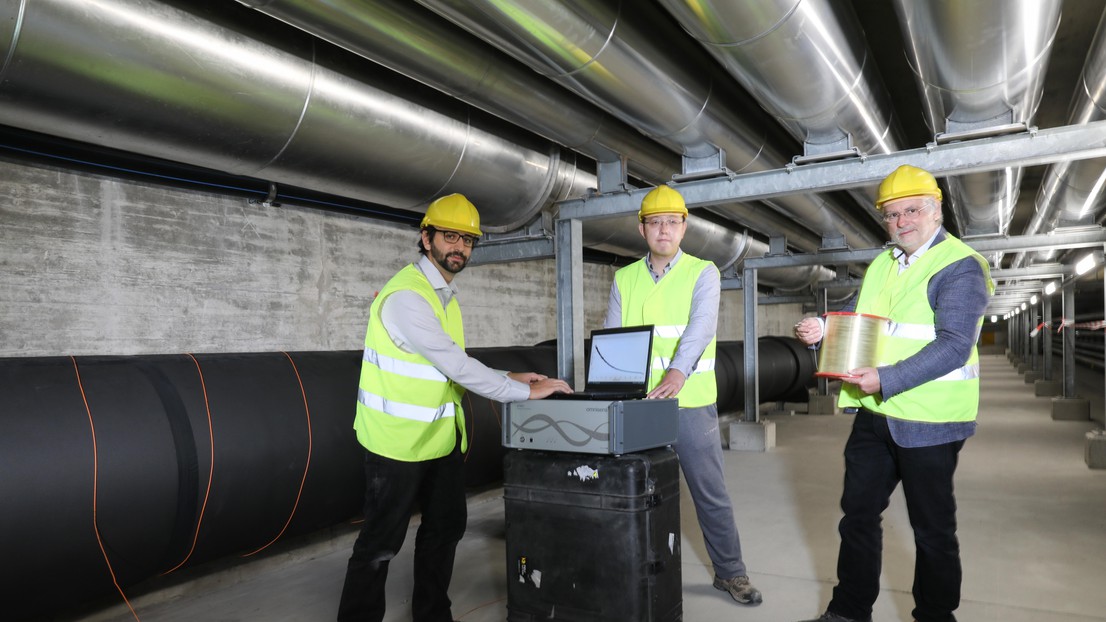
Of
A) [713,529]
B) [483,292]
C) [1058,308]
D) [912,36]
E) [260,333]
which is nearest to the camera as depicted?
[912,36]

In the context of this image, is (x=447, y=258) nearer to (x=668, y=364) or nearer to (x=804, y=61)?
(x=668, y=364)

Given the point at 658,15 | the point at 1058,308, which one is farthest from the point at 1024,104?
the point at 1058,308

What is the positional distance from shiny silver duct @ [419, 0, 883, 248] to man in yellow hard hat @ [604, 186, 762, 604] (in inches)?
17.1

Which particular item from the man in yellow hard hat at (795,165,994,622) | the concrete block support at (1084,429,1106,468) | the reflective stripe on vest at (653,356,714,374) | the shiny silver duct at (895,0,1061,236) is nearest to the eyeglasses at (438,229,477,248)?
the reflective stripe on vest at (653,356,714,374)

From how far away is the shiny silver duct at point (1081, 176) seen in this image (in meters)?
2.70

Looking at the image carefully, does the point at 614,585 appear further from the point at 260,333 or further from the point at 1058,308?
the point at 1058,308

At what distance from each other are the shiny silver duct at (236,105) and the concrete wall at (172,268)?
515 millimetres

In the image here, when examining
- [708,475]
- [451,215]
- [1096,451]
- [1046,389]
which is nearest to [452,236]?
[451,215]

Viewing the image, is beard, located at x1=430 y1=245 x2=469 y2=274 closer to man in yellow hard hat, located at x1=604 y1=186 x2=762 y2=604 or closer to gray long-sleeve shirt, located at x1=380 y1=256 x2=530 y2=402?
gray long-sleeve shirt, located at x1=380 y1=256 x2=530 y2=402

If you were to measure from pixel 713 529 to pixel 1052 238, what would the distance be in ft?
15.6

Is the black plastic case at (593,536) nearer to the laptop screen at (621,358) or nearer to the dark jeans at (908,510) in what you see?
the laptop screen at (621,358)

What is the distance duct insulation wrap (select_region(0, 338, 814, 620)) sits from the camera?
6.95ft

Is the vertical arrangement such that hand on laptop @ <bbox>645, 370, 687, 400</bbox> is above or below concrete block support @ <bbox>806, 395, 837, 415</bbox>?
above

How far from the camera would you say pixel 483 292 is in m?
5.41
